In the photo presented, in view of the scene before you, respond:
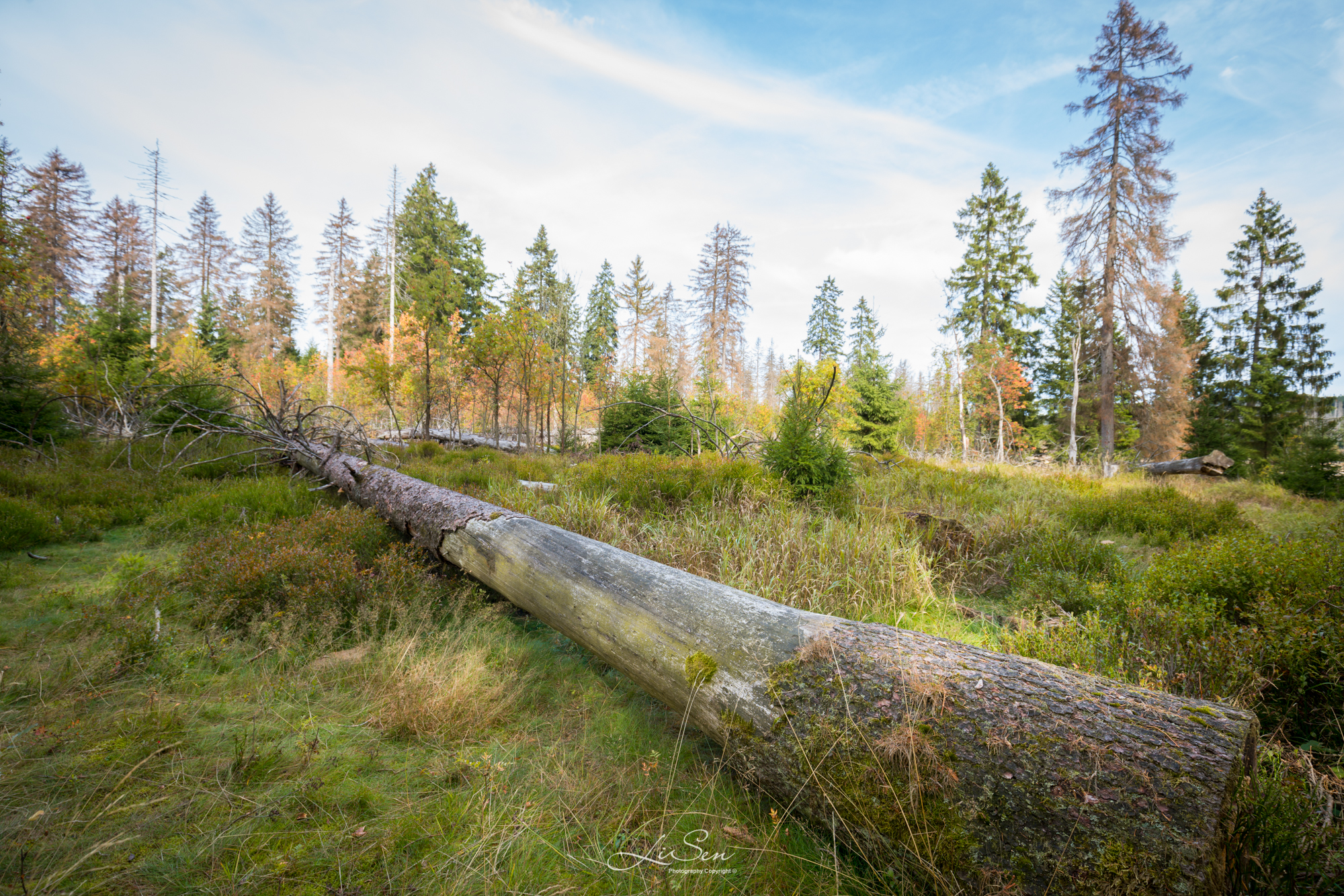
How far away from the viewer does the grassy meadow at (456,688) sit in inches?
55.8

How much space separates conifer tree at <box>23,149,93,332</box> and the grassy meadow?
91.3 ft

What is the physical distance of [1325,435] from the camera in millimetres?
10539

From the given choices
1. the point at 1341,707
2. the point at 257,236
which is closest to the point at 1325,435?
the point at 1341,707

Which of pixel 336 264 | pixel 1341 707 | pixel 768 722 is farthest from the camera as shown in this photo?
pixel 336 264

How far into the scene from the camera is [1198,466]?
1270 centimetres

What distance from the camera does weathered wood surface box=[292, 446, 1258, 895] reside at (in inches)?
43.1

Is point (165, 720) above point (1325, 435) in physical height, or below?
below

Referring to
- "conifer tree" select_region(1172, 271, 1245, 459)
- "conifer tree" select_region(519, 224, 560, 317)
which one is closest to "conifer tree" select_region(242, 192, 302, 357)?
"conifer tree" select_region(519, 224, 560, 317)

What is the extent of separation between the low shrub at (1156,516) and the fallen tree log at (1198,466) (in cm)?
849

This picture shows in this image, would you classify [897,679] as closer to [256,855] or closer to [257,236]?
[256,855]

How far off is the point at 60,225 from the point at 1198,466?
150 feet

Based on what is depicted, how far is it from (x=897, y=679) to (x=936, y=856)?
16.8 inches

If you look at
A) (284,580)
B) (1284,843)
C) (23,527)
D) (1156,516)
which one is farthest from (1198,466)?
(23,527)

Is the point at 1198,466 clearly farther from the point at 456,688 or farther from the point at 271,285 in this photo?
the point at 271,285
